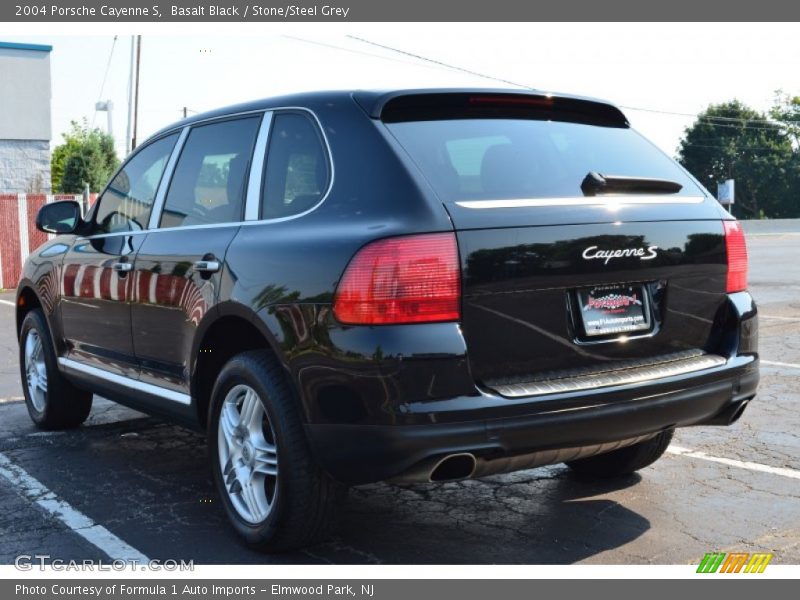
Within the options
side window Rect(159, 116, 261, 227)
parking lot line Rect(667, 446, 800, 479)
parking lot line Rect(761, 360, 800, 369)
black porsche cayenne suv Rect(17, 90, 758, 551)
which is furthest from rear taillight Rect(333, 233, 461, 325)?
parking lot line Rect(761, 360, 800, 369)

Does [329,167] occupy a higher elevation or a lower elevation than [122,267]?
higher

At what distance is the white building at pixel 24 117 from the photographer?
2984 centimetres

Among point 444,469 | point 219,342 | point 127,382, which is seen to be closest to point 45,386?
point 127,382

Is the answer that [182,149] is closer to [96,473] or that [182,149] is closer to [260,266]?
[260,266]

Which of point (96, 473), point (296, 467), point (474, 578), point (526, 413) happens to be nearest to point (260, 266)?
point (296, 467)

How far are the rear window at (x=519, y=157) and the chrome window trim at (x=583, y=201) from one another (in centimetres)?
3

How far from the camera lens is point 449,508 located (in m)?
4.50

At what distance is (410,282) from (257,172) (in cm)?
123

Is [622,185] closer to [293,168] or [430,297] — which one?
[430,297]

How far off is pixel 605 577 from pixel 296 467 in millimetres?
1225

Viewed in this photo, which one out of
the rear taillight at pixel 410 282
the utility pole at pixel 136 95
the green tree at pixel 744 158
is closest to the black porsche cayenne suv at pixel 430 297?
the rear taillight at pixel 410 282

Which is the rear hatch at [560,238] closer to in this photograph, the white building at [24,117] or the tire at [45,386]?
the tire at [45,386]

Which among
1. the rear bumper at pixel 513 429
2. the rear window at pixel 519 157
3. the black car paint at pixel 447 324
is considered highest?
the rear window at pixel 519 157

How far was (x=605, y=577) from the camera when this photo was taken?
361 cm
